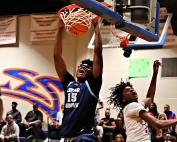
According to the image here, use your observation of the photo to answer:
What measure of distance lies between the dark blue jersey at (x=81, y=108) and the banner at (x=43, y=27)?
8.32 metres

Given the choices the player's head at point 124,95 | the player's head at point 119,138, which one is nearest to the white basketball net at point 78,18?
the player's head at point 124,95

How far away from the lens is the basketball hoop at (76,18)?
14.9 feet

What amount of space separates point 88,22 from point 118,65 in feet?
22.9

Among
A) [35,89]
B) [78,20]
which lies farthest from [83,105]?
[35,89]

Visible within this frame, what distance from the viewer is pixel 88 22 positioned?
4578mm

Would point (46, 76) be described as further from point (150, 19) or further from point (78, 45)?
point (150, 19)

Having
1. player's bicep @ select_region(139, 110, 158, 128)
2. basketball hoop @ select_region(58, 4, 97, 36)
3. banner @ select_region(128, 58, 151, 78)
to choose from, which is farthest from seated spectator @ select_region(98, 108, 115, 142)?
basketball hoop @ select_region(58, 4, 97, 36)

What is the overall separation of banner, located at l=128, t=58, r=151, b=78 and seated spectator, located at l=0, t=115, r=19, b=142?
140 inches

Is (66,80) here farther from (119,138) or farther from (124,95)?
(119,138)

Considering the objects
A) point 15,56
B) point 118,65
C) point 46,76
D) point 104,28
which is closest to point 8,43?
point 15,56

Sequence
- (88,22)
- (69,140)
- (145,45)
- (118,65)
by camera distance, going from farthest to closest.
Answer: (118,65) → (145,45) → (88,22) → (69,140)

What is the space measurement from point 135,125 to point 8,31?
9.08 meters

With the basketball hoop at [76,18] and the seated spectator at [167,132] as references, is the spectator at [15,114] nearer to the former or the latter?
the seated spectator at [167,132]

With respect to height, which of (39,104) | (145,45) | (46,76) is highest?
(145,45)
